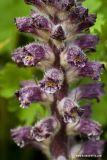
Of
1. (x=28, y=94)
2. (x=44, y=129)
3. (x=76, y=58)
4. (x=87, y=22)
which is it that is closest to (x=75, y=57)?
(x=76, y=58)

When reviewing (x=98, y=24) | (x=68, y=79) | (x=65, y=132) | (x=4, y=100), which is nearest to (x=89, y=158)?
(x=65, y=132)

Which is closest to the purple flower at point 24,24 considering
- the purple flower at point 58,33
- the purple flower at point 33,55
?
the purple flower at point 33,55

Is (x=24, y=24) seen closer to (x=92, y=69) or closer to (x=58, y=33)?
(x=58, y=33)

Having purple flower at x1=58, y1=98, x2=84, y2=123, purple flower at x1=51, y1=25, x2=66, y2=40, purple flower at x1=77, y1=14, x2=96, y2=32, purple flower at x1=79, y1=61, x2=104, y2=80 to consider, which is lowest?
purple flower at x1=58, y1=98, x2=84, y2=123

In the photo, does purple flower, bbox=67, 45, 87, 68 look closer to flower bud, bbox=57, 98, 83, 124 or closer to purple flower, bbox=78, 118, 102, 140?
flower bud, bbox=57, 98, 83, 124

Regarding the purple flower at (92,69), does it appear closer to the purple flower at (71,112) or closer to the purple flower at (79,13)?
the purple flower at (71,112)

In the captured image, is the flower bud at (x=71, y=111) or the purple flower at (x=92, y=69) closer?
the flower bud at (x=71, y=111)

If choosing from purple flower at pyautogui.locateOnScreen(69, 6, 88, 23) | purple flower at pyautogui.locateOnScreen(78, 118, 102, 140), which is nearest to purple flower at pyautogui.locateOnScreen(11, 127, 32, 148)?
purple flower at pyautogui.locateOnScreen(78, 118, 102, 140)
